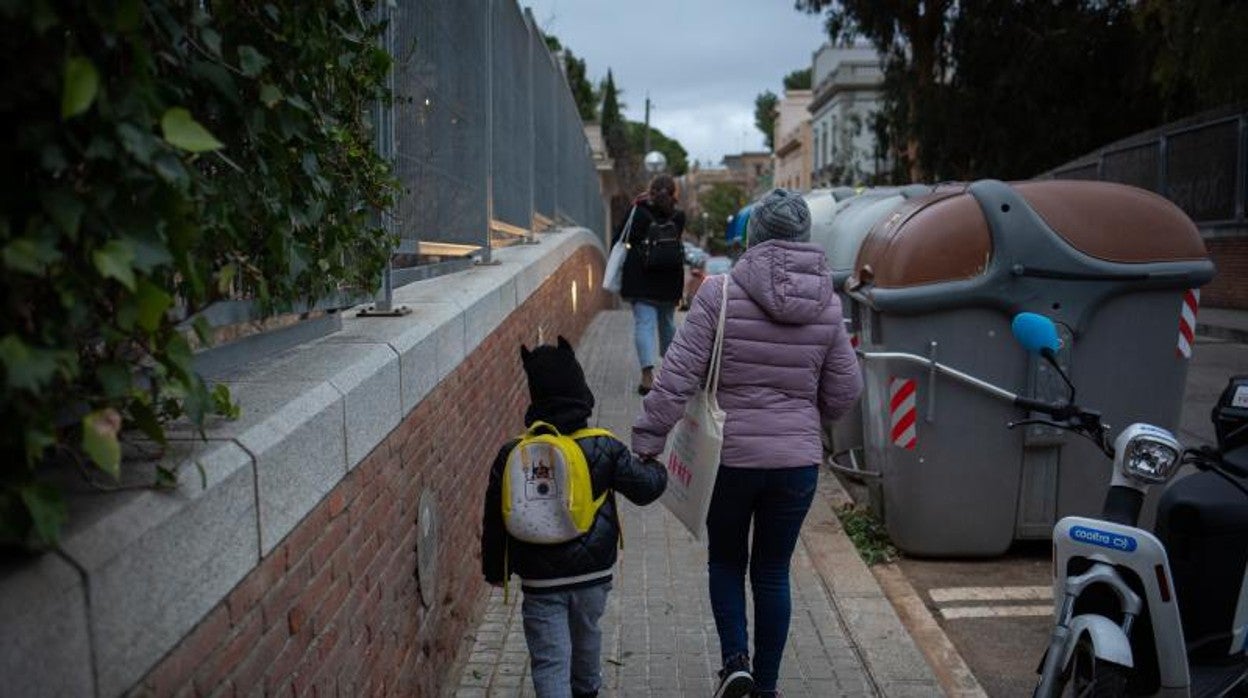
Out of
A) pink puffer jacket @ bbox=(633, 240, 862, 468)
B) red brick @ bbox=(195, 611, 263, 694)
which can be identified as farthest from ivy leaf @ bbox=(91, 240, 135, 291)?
pink puffer jacket @ bbox=(633, 240, 862, 468)

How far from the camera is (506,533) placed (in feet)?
12.0

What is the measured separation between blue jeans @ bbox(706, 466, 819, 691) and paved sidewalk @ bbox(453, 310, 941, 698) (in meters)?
0.31

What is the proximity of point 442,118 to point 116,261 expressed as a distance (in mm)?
4468

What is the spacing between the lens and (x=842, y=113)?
56.2 m

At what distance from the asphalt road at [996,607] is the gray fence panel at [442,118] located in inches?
125

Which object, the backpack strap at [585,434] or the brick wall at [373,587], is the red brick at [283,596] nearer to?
the brick wall at [373,587]

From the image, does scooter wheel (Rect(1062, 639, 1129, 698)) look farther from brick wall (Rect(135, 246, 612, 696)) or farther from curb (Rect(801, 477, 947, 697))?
brick wall (Rect(135, 246, 612, 696))

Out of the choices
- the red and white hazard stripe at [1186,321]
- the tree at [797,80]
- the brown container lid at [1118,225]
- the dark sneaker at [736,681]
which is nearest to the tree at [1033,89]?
the red and white hazard stripe at [1186,321]

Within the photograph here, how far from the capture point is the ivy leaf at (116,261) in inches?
52.2

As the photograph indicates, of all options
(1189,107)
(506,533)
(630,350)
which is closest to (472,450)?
(506,533)

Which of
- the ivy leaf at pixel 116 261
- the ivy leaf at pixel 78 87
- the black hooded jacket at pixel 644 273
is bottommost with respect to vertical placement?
the black hooded jacket at pixel 644 273

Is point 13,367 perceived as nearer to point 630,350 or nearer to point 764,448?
point 764,448

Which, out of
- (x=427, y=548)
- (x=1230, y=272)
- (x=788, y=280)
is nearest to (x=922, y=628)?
(x=788, y=280)

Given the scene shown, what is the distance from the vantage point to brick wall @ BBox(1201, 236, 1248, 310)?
20.5m
